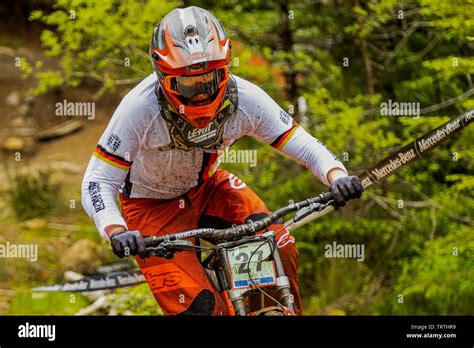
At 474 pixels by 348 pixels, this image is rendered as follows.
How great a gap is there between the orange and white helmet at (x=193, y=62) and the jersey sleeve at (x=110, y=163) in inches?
11.2

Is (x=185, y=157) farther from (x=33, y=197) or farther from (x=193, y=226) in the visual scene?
(x=33, y=197)

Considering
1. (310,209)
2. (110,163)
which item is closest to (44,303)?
(110,163)

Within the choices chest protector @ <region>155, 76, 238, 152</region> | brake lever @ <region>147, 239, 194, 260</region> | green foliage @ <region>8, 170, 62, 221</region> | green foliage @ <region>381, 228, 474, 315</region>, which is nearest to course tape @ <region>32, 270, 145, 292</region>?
green foliage @ <region>8, 170, 62, 221</region>

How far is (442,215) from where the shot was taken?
888cm

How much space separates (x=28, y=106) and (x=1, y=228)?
4.96ft

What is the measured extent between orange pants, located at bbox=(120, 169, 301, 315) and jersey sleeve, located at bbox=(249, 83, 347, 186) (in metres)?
0.36

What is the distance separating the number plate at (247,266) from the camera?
203 inches

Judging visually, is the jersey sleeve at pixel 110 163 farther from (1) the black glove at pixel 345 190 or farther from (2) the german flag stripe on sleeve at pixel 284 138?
(1) the black glove at pixel 345 190

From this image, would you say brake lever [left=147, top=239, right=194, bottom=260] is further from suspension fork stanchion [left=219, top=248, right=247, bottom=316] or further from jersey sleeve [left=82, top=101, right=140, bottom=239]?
jersey sleeve [left=82, top=101, right=140, bottom=239]

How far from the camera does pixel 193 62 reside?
5.23 m

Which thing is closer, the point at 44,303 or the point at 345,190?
the point at 345,190

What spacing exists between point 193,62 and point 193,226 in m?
1.11

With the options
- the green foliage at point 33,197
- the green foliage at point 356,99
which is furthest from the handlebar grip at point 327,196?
the green foliage at point 33,197
